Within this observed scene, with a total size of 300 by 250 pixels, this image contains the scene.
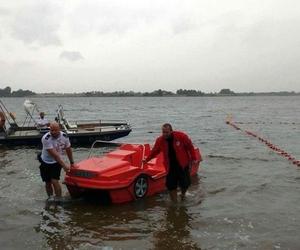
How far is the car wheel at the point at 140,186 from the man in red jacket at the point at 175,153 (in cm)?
74

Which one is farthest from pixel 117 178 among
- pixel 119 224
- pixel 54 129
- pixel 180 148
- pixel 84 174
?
pixel 54 129

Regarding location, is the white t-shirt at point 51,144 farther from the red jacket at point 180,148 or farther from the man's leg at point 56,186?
the red jacket at point 180,148

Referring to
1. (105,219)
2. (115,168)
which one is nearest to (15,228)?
(105,219)

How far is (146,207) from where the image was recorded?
30.5 feet

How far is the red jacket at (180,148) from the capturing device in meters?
8.80

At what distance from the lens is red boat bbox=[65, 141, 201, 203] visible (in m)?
9.02

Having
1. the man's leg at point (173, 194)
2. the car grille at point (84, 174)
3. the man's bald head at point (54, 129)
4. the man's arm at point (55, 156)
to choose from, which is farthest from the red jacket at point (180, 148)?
the man's bald head at point (54, 129)

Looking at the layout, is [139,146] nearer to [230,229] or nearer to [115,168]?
[115,168]

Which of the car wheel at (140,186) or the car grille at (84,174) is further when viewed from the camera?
the car wheel at (140,186)

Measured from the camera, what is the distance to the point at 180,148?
8.84 meters

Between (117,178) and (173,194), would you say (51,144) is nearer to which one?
(117,178)

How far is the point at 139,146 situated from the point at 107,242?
12.0 ft

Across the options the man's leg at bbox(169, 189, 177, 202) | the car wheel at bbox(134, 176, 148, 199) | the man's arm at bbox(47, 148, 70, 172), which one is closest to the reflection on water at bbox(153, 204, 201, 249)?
the man's leg at bbox(169, 189, 177, 202)

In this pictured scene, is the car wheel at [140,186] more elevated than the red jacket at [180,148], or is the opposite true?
the red jacket at [180,148]
